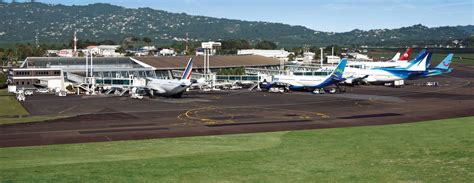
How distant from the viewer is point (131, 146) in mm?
39250

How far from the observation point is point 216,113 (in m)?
65.4

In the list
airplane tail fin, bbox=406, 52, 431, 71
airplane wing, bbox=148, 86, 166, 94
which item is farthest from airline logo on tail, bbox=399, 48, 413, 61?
airplane wing, bbox=148, 86, 166, 94

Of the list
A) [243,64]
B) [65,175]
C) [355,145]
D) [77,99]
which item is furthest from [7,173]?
[243,64]

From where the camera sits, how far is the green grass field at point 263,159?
989 inches

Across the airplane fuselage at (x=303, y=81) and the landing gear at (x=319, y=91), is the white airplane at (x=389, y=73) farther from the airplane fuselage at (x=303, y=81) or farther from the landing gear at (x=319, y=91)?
the airplane fuselage at (x=303, y=81)

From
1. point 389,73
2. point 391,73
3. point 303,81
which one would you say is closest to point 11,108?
point 303,81

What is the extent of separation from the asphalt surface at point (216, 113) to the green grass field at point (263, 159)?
6.42 metres

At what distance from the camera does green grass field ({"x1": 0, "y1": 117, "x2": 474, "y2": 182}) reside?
25125 millimetres

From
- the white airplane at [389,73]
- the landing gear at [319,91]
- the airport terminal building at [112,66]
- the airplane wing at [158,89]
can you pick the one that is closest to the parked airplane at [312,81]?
the landing gear at [319,91]

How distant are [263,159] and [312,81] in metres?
70.7

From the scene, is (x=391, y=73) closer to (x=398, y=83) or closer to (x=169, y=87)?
(x=398, y=83)

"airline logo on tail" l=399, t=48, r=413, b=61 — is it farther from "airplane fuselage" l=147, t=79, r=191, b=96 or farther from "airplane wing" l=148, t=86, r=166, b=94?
"airplane wing" l=148, t=86, r=166, b=94

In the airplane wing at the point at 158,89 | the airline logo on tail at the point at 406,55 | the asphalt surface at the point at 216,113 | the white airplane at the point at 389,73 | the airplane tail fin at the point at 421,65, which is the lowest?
the asphalt surface at the point at 216,113

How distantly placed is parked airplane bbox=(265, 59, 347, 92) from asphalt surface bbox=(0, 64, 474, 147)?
194 inches
